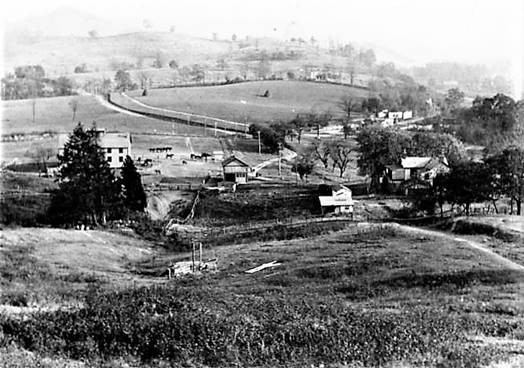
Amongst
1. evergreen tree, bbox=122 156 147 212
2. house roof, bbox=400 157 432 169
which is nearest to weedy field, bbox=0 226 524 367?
evergreen tree, bbox=122 156 147 212

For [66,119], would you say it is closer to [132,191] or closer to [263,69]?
[132,191]

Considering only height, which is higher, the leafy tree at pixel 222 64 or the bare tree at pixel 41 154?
the leafy tree at pixel 222 64

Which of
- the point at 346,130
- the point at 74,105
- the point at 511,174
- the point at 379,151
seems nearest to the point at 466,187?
the point at 511,174

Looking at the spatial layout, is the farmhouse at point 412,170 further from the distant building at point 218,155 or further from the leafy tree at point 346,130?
the leafy tree at point 346,130

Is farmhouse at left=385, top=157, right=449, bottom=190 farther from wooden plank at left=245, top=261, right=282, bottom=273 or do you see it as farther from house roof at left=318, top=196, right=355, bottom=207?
wooden plank at left=245, top=261, right=282, bottom=273

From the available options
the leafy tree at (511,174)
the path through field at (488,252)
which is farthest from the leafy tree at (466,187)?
the path through field at (488,252)

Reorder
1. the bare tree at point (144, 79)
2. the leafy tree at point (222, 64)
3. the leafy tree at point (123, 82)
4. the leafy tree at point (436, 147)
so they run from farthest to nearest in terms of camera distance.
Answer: the leafy tree at point (222, 64)
the bare tree at point (144, 79)
the leafy tree at point (123, 82)
the leafy tree at point (436, 147)
